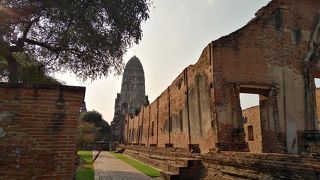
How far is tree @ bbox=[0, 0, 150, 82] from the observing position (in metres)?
11.2

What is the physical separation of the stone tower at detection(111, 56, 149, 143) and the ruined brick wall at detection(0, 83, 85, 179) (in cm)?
4528

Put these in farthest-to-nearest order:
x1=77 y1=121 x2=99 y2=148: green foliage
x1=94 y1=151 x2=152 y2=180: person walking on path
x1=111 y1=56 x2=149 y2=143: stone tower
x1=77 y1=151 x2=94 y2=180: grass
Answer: x1=111 y1=56 x2=149 y2=143: stone tower → x1=77 y1=121 x2=99 y2=148: green foliage → x1=94 y1=151 x2=152 y2=180: person walking on path → x1=77 y1=151 x2=94 y2=180: grass

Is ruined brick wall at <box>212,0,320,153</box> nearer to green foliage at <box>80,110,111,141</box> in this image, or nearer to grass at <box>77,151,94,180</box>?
grass at <box>77,151,94,180</box>

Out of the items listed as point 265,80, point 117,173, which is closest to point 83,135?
point 117,173

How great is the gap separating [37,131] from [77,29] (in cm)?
694

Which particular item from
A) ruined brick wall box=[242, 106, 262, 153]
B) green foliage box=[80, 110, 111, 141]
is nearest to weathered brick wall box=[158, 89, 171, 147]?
ruined brick wall box=[242, 106, 262, 153]

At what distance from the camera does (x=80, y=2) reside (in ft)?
37.3

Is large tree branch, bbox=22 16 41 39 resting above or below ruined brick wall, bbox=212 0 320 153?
above

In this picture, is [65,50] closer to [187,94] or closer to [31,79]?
[31,79]

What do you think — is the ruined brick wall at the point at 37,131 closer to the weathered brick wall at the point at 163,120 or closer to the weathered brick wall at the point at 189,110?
the weathered brick wall at the point at 189,110

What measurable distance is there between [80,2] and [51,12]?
1.24 meters

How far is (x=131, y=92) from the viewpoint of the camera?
53438 millimetres

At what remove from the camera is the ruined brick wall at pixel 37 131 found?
5.57 m

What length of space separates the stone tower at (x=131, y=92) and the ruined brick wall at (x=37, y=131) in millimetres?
45282
